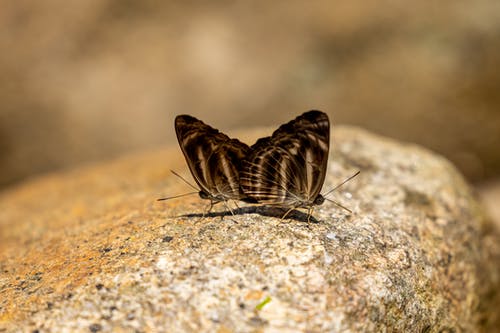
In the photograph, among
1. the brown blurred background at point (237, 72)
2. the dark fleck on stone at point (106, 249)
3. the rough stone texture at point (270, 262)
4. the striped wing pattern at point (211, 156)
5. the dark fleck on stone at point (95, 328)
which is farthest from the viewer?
the brown blurred background at point (237, 72)

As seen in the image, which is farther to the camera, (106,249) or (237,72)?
(237,72)

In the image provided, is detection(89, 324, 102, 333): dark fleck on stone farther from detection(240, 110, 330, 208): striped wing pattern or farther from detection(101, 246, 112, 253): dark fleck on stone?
detection(240, 110, 330, 208): striped wing pattern

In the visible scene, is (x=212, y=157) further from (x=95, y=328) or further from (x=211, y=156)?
(x=95, y=328)

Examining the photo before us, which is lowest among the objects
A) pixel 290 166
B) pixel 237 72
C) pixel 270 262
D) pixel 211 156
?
pixel 270 262

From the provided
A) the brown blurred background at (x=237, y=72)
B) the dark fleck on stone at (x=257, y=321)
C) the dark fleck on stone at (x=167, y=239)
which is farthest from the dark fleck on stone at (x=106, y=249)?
the brown blurred background at (x=237, y=72)

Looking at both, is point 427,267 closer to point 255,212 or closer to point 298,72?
point 255,212

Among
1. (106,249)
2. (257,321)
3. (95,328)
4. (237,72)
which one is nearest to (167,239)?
(106,249)

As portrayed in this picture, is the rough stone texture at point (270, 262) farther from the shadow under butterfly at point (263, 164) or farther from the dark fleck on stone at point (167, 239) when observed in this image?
the shadow under butterfly at point (263, 164)
